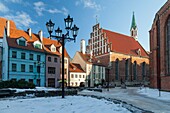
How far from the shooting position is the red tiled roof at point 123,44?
229 ft

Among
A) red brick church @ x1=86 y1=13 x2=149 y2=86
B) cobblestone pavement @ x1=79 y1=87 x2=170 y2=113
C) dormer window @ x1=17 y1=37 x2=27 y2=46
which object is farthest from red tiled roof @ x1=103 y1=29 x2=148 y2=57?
cobblestone pavement @ x1=79 y1=87 x2=170 y2=113

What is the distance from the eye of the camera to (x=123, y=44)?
2938 inches

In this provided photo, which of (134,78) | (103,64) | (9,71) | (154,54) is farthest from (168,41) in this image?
(134,78)

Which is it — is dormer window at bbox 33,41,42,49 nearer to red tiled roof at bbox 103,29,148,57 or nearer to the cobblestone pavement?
the cobblestone pavement

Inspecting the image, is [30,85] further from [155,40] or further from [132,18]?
[132,18]

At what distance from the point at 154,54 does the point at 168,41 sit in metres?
6.91

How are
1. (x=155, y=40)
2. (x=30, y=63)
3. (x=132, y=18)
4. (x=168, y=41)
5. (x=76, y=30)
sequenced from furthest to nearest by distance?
1. (x=132, y=18)
2. (x=30, y=63)
3. (x=155, y=40)
4. (x=168, y=41)
5. (x=76, y=30)

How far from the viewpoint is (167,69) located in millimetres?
31469

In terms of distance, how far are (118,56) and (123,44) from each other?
8.11 m

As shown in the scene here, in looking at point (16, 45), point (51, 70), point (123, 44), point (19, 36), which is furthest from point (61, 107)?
point (123, 44)

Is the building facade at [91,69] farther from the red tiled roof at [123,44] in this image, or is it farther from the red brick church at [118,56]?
the red tiled roof at [123,44]

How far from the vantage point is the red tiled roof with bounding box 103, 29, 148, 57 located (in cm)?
6994

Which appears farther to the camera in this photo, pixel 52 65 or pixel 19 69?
pixel 52 65

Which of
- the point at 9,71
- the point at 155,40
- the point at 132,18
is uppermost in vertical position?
the point at 132,18
